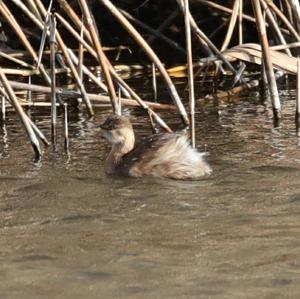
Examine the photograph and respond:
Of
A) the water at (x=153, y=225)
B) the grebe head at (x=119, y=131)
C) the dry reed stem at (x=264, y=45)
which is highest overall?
the dry reed stem at (x=264, y=45)

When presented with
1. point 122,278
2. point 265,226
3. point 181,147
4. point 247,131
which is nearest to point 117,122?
point 181,147

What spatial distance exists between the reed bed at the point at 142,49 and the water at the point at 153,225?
43cm

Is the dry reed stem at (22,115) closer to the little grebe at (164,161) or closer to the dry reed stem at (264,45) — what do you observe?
the little grebe at (164,161)

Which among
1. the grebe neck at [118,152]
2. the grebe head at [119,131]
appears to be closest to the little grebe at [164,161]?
the grebe neck at [118,152]

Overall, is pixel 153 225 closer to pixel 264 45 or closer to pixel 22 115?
pixel 22 115

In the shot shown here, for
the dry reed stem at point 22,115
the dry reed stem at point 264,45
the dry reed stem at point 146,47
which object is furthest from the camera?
the dry reed stem at point 264,45

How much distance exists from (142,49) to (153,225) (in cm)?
314

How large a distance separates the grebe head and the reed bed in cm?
14

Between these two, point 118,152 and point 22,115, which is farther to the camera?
point 118,152

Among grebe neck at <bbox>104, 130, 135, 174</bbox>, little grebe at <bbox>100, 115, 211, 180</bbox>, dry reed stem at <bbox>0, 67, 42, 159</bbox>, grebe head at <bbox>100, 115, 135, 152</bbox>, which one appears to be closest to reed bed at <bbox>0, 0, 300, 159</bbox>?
dry reed stem at <bbox>0, 67, 42, 159</bbox>

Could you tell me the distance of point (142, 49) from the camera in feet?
27.6

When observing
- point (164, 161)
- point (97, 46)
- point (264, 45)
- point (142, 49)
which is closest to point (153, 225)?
point (164, 161)

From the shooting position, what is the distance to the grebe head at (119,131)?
730cm

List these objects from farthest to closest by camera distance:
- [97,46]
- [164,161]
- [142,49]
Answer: [142,49] < [97,46] < [164,161]
